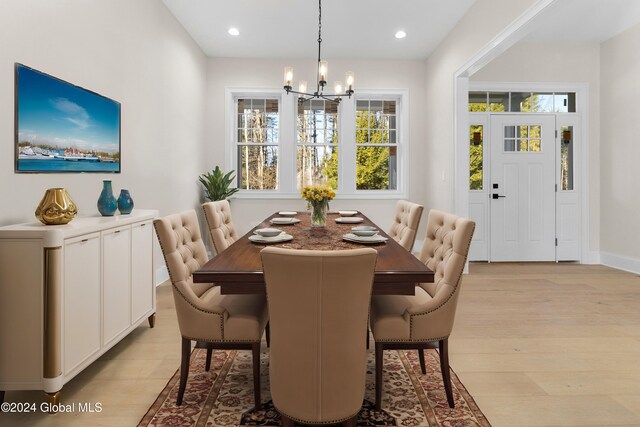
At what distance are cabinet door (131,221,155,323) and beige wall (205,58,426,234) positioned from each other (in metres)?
2.97

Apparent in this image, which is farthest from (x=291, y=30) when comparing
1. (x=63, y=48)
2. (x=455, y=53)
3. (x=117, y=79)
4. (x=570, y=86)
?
(x=570, y=86)

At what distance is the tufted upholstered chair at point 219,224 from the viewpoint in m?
2.79

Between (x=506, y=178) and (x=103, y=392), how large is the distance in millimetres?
5428

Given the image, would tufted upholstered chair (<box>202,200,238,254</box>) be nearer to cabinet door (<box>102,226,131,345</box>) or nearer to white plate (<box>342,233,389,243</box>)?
cabinet door (<box>102,226,131,345</box>)

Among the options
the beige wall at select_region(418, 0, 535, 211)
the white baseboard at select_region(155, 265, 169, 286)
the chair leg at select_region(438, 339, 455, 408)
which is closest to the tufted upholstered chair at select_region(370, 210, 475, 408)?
the chair leg at select_region(438, 339, 455, 408)

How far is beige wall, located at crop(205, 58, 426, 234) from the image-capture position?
19.5ft

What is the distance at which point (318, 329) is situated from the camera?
1.45 metres

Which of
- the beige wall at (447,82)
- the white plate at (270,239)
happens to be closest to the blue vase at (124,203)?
the white plate at (270,239)

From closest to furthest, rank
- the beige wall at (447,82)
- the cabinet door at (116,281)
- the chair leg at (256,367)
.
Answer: the chair leg at (256,367)
the cabinet door at (116,281)
the beige wall at (447,82)

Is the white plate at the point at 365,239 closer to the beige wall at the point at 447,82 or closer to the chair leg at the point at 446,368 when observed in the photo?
the chair leg at the point at 446,368

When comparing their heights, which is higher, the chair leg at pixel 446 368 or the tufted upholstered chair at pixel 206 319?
the tufted upholstered chair at pixel 206 319

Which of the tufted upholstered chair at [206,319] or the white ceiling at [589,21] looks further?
the white ceiling at [589,21]

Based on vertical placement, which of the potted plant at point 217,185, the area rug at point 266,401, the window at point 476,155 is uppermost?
the window at point 476,155

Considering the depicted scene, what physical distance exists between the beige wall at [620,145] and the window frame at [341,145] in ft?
8.77
